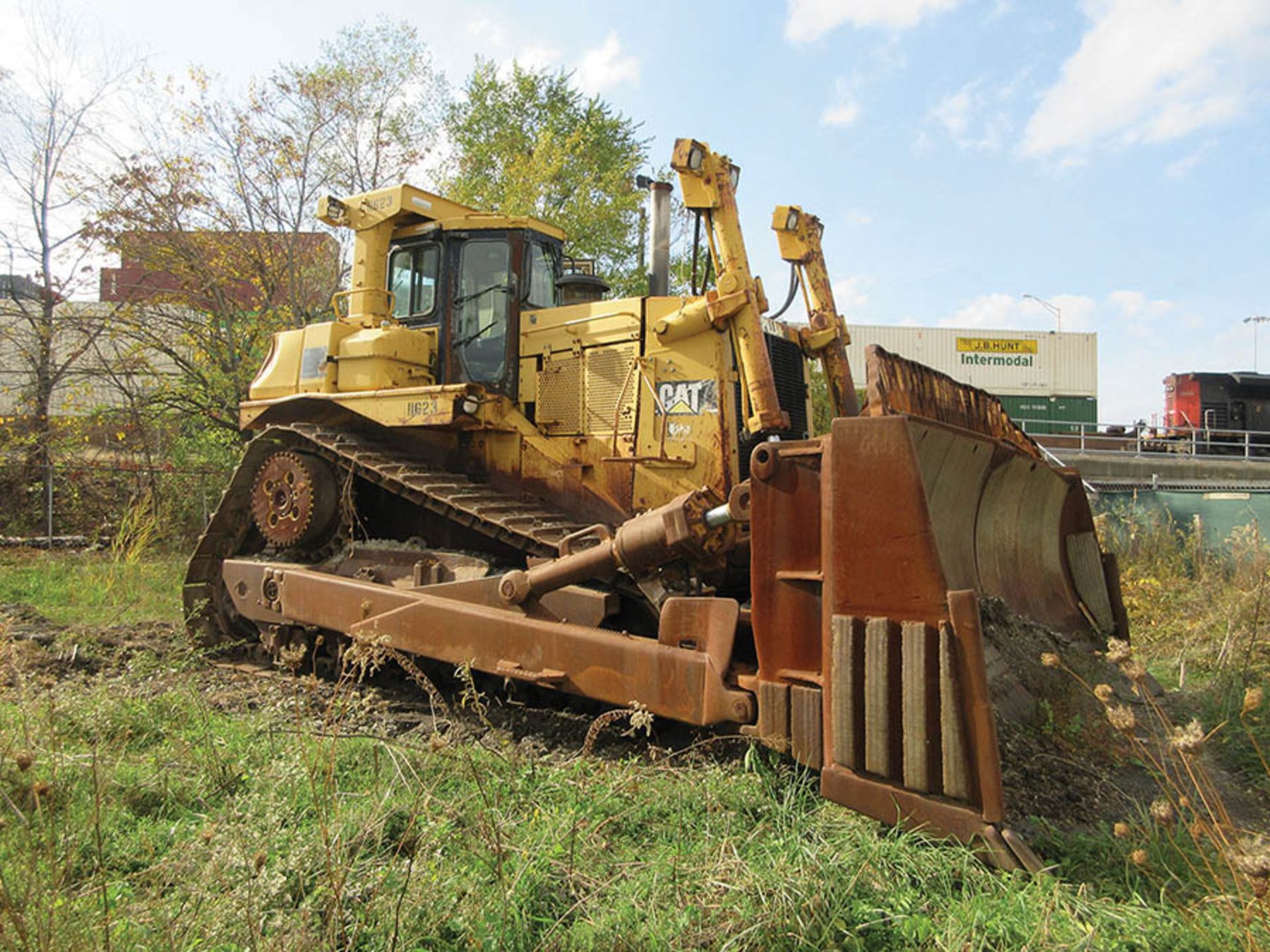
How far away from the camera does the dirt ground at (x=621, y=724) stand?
3.54 metres

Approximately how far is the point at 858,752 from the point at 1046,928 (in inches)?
31.6

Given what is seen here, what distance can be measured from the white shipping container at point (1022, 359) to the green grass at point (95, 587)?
30832 millimetres

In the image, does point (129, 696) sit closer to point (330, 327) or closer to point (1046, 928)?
point (330, 327)

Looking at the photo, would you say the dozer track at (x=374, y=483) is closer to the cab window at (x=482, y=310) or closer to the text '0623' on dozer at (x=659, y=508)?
the text '0623' on dozer at (x=659, y=508)

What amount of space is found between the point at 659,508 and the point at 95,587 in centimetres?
817

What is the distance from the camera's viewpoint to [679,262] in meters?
20.2

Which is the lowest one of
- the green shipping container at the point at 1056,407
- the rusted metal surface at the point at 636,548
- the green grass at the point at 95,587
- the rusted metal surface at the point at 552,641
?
the green grass at the point at 95,587

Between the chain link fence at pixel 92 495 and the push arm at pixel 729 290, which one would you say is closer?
the push arm at pixel 729 290

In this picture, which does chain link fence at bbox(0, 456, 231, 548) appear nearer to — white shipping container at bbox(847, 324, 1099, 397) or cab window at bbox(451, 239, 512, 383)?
cab window at bbox(451, 239, 512, 383)

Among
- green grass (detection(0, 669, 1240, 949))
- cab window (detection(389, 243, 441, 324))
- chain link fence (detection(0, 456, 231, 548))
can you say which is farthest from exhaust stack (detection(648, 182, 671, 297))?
chain link fence (detection(0, 456, 231, 548))

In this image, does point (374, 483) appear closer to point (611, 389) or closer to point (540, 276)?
point (611, 389)

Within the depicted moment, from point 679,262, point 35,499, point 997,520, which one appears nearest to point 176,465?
point 35,499

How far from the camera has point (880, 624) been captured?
119 inches

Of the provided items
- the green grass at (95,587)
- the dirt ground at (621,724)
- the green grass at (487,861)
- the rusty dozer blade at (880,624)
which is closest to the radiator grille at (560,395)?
the dirt ground at (621,724)
